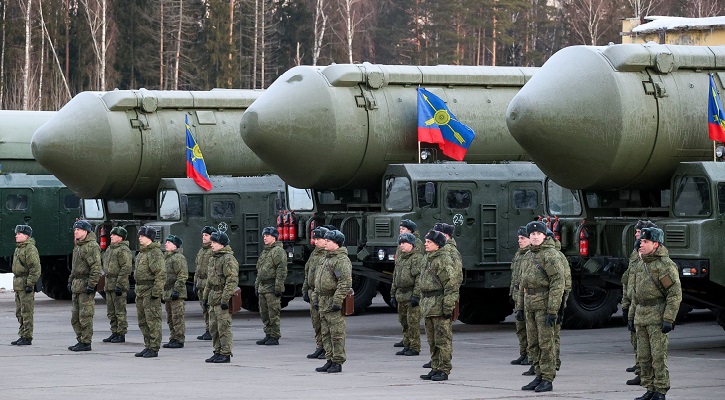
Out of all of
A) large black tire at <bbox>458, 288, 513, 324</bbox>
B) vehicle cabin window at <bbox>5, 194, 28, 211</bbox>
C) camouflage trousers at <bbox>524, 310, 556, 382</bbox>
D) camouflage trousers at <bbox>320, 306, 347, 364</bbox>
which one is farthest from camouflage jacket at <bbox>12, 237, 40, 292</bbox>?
camouflage trousers at <bbox>524, 310, 556, 382</bbox>

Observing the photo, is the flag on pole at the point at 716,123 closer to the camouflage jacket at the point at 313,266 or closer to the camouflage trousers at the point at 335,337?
the camouflage jacket at the point at 313,266

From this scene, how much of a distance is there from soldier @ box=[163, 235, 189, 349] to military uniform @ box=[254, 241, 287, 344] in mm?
1101

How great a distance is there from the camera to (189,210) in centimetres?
2150

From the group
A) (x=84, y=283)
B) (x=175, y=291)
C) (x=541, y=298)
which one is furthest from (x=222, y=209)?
(x=541, y=298)

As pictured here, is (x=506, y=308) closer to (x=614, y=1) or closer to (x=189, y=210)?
(x=189, y=210)

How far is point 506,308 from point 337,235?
19.9ft

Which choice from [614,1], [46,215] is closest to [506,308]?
[46,215]

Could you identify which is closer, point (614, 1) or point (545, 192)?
point (545, 192)

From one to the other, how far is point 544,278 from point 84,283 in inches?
258

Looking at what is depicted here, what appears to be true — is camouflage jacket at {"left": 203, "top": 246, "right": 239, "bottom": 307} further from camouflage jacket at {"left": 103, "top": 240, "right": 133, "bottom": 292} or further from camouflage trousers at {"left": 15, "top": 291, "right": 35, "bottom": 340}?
camouflage trousers at {"left": 15, "top": 291, "right": 35, "bottom": 340}

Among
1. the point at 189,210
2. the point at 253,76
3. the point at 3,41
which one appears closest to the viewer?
the point at 189,210

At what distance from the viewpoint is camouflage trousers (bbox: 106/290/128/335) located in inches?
702

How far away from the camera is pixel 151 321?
16297 mm

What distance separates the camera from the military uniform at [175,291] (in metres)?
17.0
